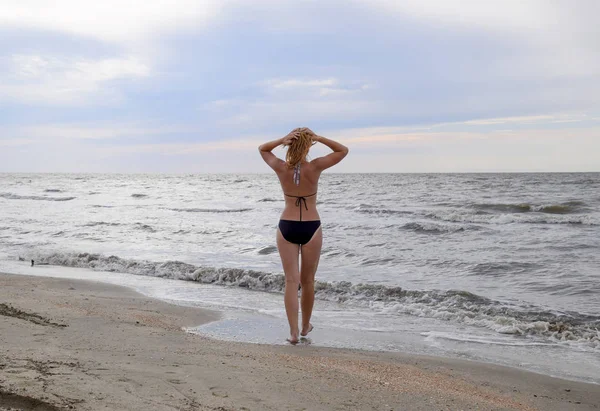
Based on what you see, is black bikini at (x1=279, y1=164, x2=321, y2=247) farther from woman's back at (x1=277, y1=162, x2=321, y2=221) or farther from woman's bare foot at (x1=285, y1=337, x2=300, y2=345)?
woman's bare foot at (x1=285, y1=337, x2=300, y2=345)

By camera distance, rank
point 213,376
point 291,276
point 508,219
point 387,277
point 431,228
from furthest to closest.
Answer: point 508,219
point 431,228
point 387,277
point 291,276
point 213,376

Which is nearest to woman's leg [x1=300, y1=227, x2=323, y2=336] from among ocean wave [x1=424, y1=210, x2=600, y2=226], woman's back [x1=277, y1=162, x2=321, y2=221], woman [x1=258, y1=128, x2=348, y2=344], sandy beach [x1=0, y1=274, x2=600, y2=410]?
woman [x1=258, y1=128, x2=348, y2=344]

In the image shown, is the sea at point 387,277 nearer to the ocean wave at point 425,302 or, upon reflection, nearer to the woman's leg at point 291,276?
the ocean wave at point 425,302

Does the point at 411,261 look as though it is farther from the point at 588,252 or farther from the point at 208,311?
the point at 208,311


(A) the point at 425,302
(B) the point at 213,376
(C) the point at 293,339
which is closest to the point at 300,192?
(C) the point at 293,339

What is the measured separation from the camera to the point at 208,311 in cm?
710

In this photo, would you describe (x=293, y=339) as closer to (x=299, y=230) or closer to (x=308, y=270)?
(x=308, y=270)

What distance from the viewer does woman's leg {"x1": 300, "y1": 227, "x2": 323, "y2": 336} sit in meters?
5.44

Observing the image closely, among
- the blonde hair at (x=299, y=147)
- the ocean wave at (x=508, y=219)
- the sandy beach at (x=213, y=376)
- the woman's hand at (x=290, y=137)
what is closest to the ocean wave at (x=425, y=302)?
the sandy beach at (x=213, y=376)

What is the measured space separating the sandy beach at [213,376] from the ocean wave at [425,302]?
1839mm

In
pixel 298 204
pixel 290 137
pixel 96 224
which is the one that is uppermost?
pixel 290 137

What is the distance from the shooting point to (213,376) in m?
3.61

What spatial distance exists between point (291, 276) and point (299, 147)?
129cm

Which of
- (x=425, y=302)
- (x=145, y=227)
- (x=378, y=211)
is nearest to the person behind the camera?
(x=425, y=302)
